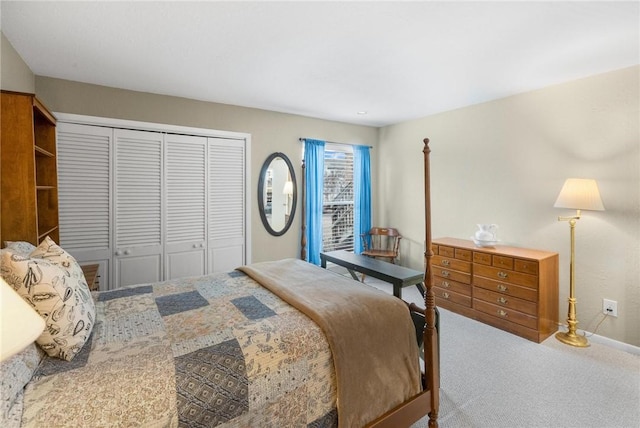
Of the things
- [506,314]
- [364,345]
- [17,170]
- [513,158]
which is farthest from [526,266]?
[17,170]

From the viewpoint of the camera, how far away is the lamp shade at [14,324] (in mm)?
592

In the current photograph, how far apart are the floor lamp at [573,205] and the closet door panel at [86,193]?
4320 mm

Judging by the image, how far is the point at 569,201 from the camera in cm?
275

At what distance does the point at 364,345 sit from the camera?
1.58m

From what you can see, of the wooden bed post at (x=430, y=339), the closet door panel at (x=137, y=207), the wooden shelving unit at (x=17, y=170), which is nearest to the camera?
the wooden bed post at (x=430, y=339)

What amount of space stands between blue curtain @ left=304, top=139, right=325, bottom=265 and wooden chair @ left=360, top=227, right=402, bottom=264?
752mm

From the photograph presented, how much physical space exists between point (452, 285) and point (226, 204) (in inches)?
111

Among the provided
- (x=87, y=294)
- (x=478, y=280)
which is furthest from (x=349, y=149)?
(x=87, y=294)

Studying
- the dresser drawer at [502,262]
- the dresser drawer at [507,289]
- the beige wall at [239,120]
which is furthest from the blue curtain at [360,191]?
the dresser drawer at [502,262]

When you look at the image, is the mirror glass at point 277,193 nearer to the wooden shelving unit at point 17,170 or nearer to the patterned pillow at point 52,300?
the wooden shelving unit at point 17,170

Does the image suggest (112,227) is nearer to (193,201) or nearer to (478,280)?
(193,201)

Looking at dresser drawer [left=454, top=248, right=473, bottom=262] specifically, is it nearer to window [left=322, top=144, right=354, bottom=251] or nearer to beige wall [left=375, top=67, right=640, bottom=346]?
beige wall [left=375, top=67, right=640, bottom=346]

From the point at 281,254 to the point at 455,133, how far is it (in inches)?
108

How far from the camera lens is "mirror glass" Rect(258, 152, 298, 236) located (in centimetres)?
400
